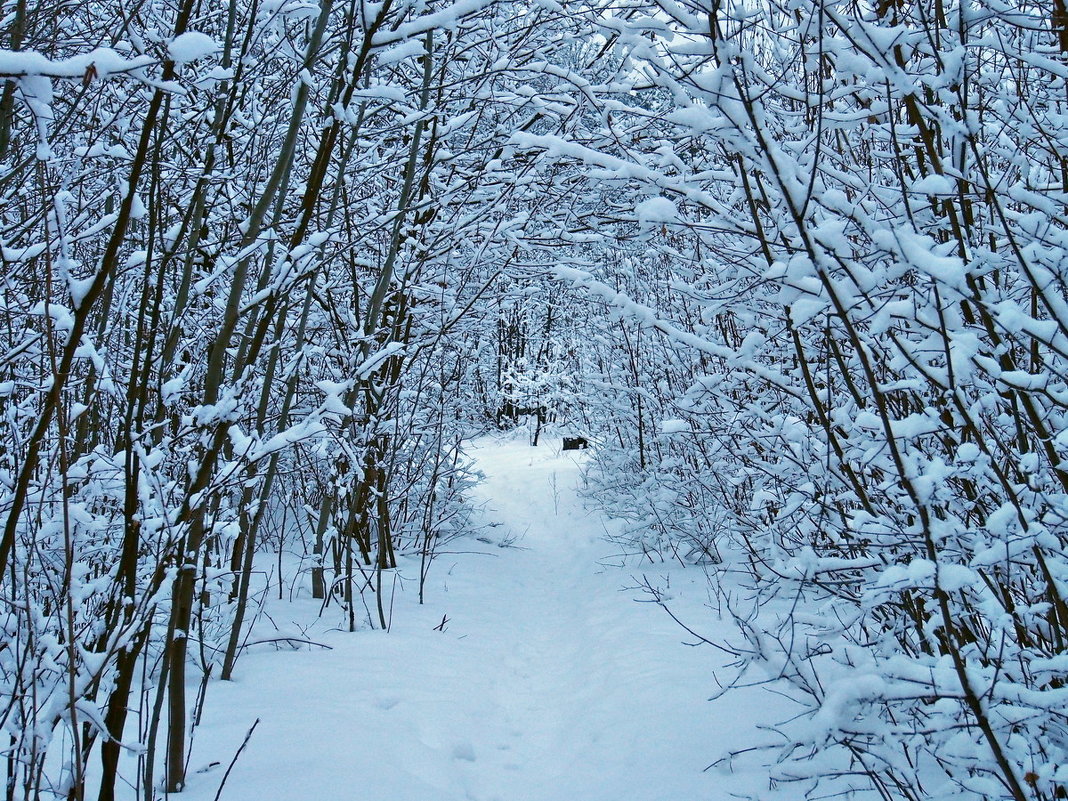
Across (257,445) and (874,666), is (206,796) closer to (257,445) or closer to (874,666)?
(257,445)

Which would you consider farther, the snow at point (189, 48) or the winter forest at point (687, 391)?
the winter forest at point (687, 391)

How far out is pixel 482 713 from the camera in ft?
11.3

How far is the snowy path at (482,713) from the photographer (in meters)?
2.50

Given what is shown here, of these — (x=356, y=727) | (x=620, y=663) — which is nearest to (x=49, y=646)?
(x=356, y=727)

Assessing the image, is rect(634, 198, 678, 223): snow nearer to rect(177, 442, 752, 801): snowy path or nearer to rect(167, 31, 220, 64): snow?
rect(167, 31, 220, 64): snow

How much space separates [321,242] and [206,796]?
1681 millimetres

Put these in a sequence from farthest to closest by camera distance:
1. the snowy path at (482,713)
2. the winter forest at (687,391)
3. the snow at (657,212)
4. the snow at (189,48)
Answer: the snowy path at (482,713) → the snow at (657,212) → the winter forest at (687,391) → the snow at (189,48)

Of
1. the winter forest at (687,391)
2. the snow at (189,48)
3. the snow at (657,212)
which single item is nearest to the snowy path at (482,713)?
the winter forest at (687,391)

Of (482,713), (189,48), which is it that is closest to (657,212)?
(189,48)

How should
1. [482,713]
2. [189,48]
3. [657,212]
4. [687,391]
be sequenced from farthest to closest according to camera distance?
[482,713] < [687,391] < [657,212] < [189,48]

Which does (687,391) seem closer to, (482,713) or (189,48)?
(482,713)

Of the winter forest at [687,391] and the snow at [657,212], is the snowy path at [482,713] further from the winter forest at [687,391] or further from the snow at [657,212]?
the snow at [657,212]

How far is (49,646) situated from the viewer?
1.51 m

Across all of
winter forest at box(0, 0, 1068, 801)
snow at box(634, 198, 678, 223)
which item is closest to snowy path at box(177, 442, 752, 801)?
winter forest at box(0, 0, 1068, 801)
